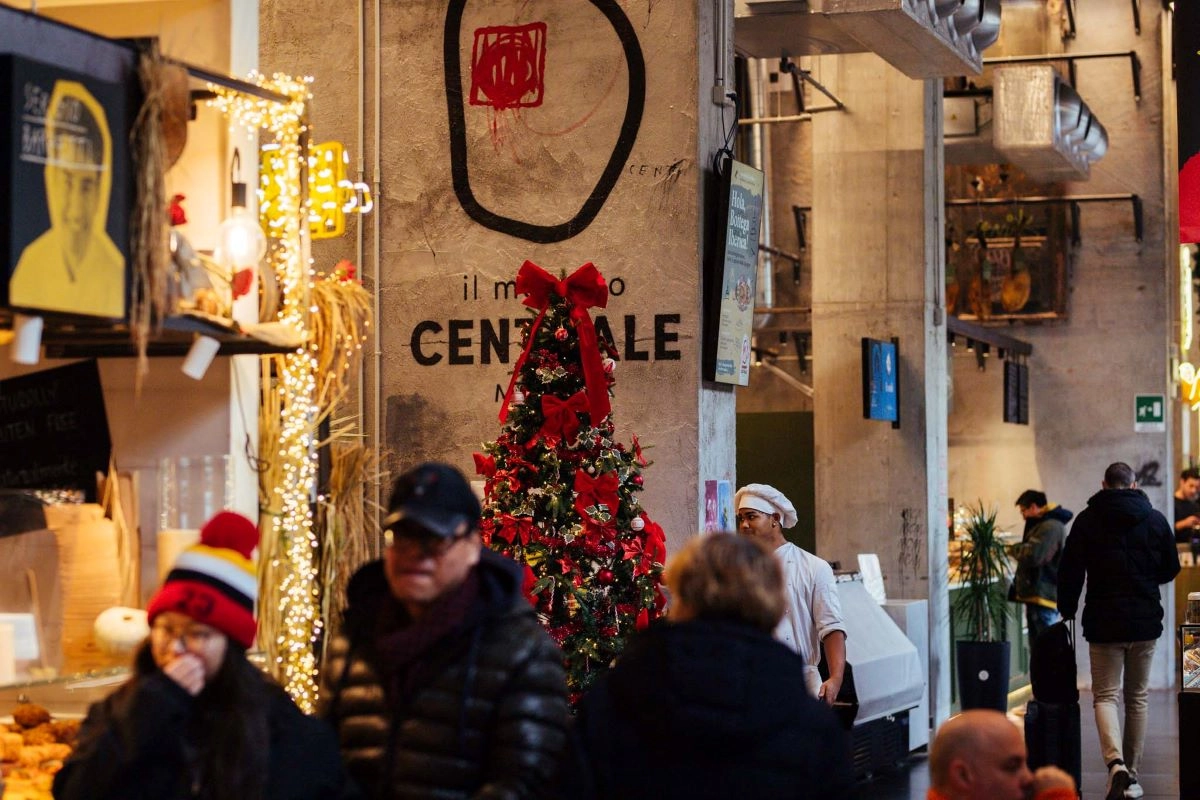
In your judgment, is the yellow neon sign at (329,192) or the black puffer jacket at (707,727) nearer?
the black puffer jacket at (707,727)

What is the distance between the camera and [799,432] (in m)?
15.2

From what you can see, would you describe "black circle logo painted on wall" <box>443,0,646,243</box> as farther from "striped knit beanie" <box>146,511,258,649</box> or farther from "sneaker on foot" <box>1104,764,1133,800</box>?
"striped knit beanie" <box>146,511,258,649</box>

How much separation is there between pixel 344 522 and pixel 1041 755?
11.4ft

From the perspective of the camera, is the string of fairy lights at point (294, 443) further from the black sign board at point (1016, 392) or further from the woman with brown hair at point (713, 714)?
the black sign board at point (1016, 392)

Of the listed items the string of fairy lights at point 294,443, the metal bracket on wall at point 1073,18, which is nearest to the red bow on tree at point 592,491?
the string of fairy lights at point 294,443

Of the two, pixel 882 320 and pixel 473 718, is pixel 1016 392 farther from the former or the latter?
pixel 473 718

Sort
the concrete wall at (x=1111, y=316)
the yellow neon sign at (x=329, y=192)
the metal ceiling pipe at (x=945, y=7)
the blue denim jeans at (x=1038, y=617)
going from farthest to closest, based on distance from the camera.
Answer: the concrete wall at (x=1111, y=316) < the blue denim jeans at (x=1038, y=617) < the metal ceiling pipe at (x=945, y=7) < the yellow neon sign at (x=329, y=192)

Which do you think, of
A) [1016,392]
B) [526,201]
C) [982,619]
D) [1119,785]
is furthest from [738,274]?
[1016,392]

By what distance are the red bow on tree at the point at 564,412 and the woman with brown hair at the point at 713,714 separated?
3.55 metres

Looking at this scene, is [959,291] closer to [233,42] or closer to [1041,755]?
[1041,755]

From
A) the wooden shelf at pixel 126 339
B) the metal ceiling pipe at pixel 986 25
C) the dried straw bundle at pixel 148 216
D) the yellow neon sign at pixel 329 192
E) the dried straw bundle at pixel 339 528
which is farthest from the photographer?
the metal ceiling pipe at pixel 986 25

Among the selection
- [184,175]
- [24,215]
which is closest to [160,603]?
[24,215]

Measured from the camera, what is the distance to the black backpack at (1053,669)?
27.1ft

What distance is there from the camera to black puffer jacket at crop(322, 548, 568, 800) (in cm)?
330
